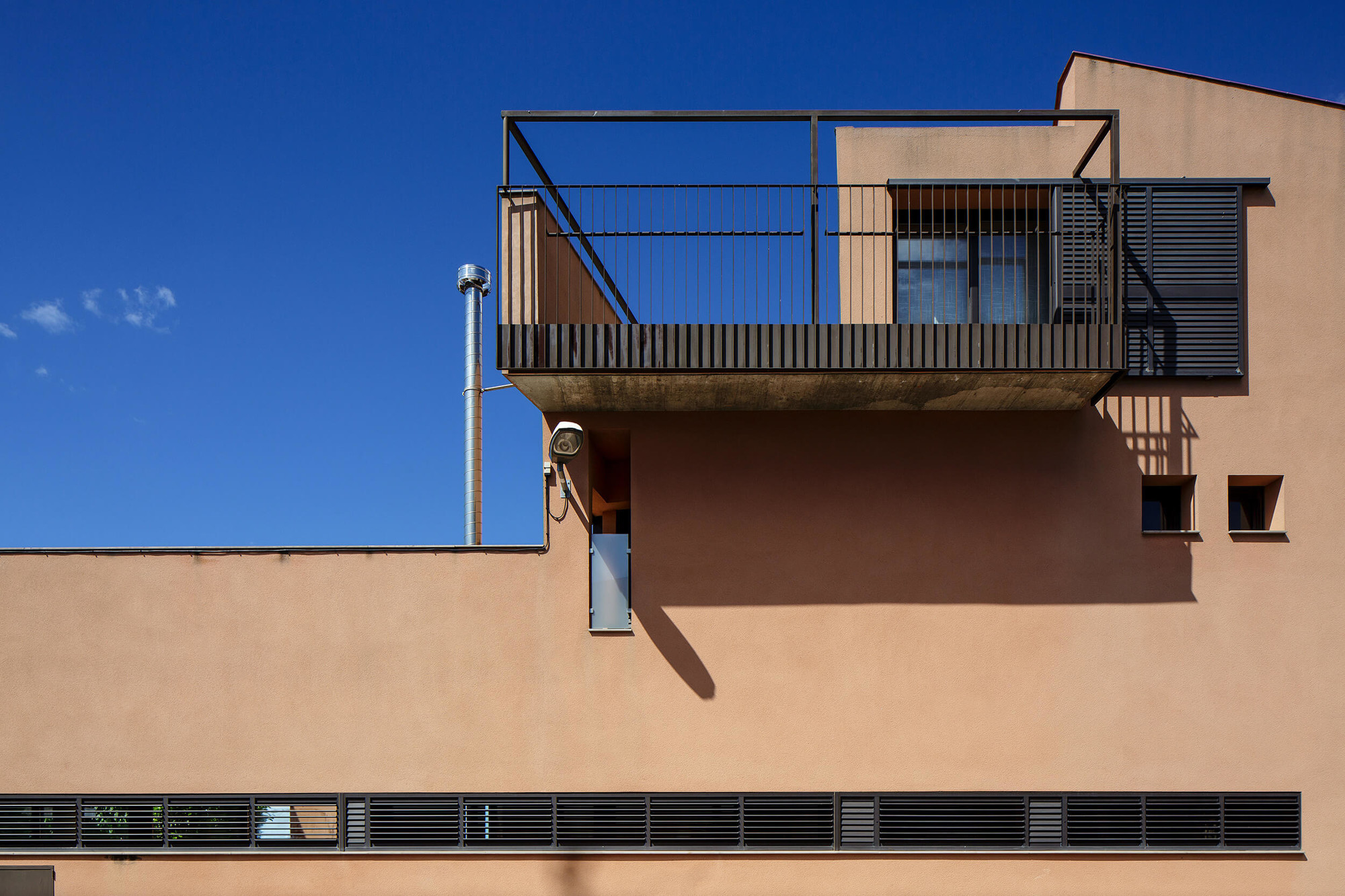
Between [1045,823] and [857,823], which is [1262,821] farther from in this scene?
[857,823]

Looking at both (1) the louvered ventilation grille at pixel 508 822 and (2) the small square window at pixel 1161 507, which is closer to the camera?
(1) the louvered ventilation grille at pixel 508 822

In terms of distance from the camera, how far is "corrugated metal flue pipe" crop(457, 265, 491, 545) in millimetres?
14430

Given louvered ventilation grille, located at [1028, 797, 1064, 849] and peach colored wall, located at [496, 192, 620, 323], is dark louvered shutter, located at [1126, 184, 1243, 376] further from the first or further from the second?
peach colored wall, located at [496, 192, 620, 323]

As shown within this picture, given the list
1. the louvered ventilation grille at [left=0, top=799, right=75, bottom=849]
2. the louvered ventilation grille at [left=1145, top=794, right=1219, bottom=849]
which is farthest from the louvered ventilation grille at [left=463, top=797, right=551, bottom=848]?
the louvered ventilation grille at [left=1145, top=794, right=1219, bottom=849]

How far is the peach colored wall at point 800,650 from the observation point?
6.98 m

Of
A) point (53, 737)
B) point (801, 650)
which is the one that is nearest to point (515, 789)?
point (801, 650)

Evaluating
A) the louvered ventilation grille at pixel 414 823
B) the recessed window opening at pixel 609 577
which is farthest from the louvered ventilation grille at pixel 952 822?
the louvered ventilation grille at pixel 414 823

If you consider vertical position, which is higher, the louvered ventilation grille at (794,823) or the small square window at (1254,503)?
the small square window at (1254,503)

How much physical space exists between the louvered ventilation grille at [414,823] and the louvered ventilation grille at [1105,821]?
578cm

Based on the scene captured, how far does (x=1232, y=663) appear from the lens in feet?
23.2

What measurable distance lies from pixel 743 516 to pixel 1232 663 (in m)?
4.81

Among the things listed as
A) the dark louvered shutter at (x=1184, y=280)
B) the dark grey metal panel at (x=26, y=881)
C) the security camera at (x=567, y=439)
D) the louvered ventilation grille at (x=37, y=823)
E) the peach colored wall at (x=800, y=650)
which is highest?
the dark louvered shutter at (x=1184, y=280)

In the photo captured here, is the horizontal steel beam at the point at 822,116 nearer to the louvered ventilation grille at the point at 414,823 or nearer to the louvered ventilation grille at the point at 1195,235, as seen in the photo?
the louvered ventilation grille at the point at 1195,235

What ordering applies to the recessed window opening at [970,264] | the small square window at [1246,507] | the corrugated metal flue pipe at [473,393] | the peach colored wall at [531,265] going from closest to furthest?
the peach colored wall at [531,265]
the small square window at [1246,507]
the recessed window opening at [970,264]
the corrugated metal flue pipe at [473,393]
